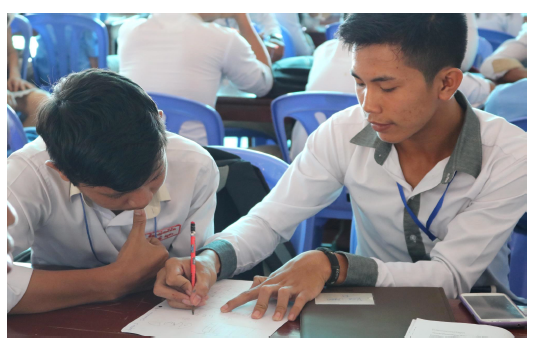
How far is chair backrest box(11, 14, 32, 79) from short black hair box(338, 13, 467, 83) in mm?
3302

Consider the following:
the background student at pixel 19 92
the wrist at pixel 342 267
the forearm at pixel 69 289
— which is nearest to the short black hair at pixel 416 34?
the wrist at pixel 342 267

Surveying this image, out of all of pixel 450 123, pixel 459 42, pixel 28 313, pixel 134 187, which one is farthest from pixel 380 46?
pixel 28 313

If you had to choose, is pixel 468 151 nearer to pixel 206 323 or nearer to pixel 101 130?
pixel 206 323

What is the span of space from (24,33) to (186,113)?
2.19 m

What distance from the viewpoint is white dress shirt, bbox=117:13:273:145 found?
9.25 feet

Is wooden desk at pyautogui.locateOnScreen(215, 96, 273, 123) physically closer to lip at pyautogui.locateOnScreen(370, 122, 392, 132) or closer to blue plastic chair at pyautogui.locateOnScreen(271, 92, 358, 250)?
blue plastic chair at pyautogui.locateOnScreen(271, 92, 358, 250)

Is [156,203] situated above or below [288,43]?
above

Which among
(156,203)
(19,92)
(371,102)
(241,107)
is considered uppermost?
(371,102)

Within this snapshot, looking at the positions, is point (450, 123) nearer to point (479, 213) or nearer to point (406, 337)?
point (479, 213)

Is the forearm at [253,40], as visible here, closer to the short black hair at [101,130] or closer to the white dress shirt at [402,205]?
the white dress shirt at [402,205]

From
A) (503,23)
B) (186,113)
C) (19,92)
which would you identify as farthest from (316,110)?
(503,23)

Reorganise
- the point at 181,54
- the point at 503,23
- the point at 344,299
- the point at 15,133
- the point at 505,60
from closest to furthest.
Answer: the point at 344,299, the point at 15,133, the point at 181,54, the point at 505,60, the point at 503,23

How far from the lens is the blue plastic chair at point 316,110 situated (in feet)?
7.78

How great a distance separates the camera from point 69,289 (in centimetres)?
118
